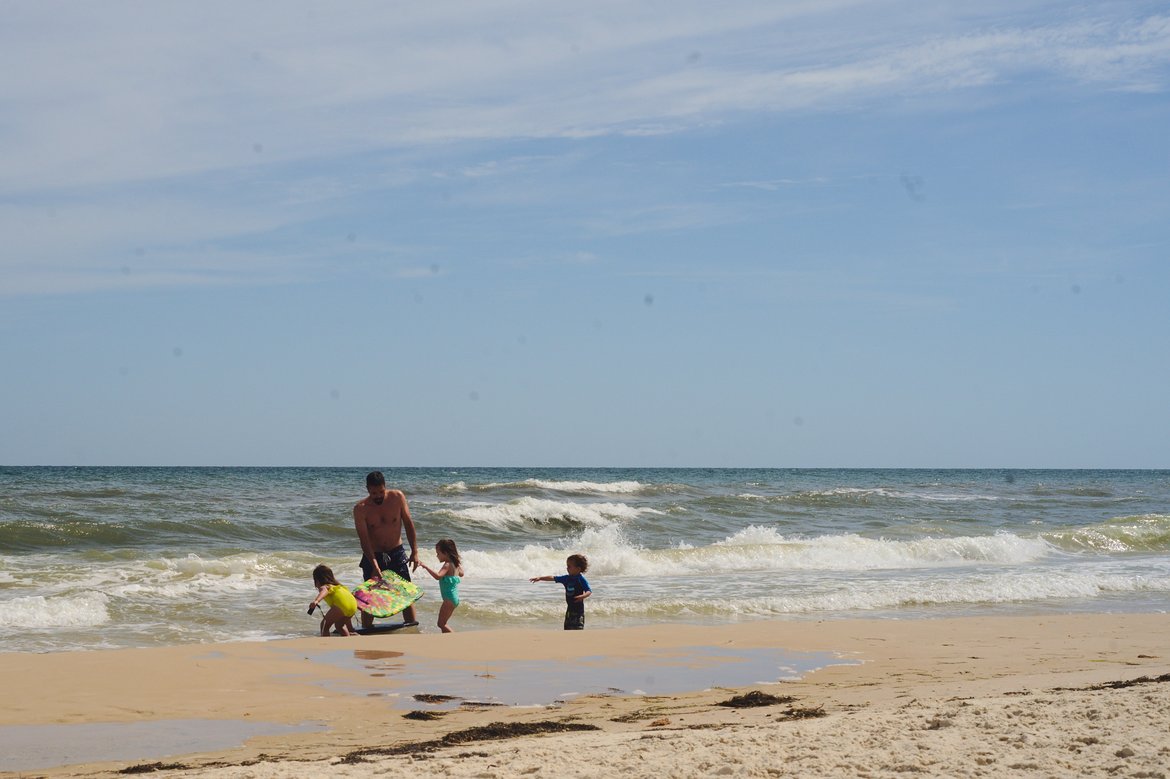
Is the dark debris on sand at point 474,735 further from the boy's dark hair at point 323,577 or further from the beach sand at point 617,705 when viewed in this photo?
the boy's dark hair at point 323,577

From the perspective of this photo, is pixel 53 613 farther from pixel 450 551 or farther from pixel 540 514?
pixel 540 514

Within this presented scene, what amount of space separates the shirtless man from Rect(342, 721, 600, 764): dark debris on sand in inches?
172

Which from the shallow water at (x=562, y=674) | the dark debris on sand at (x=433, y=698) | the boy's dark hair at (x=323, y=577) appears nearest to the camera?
the dark debris on sand at (x=433, y=698)

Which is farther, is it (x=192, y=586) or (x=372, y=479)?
(x=192, y=586)

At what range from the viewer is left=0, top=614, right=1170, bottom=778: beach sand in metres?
4.66

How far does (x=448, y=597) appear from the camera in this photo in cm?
1034

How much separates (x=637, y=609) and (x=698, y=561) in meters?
5.28

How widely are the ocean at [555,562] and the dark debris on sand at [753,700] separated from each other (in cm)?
430

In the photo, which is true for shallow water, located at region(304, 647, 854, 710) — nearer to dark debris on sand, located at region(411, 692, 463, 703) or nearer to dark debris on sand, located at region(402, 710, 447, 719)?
dark debris on sand, located at region(411, 692, 463, 703)

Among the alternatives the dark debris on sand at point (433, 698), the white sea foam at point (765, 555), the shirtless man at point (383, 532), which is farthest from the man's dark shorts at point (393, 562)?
the white sea foam at point (765, 555)

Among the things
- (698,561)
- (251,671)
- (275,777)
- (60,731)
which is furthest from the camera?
(698,561)

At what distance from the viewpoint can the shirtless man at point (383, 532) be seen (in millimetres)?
10156

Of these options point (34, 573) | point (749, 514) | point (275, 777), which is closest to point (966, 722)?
point (275, 777)

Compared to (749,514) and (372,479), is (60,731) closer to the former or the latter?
(372,479)
